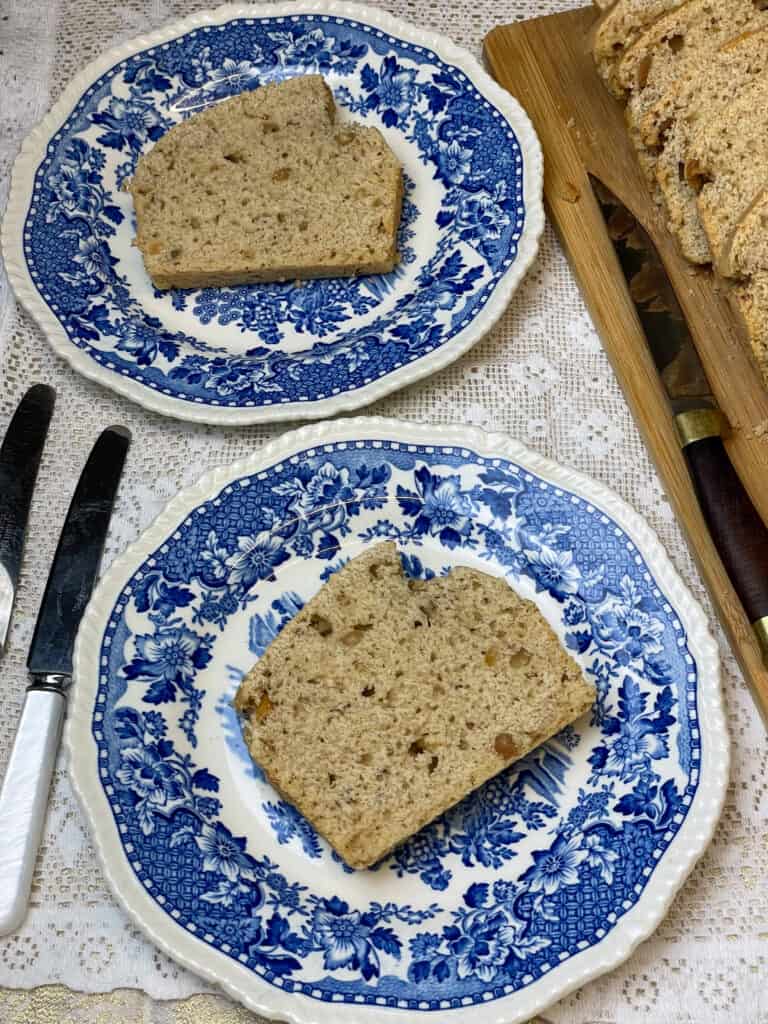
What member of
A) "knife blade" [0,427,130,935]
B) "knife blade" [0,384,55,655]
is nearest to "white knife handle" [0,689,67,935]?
"knife blade" [0,427,130,935]

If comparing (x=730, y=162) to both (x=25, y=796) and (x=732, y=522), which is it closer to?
(x=732, y=522)

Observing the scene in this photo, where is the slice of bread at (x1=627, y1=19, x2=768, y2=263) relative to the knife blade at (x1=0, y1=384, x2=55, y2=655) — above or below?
above

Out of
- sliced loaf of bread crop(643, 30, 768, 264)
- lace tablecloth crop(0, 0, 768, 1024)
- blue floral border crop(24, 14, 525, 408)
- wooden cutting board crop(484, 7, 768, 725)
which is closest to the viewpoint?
lace tablecloth crop(0, 0, 768, 1024)

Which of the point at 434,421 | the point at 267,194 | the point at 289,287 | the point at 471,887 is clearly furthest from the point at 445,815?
the point at 267,194

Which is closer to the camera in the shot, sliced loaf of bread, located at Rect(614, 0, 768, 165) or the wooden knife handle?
the wooden knife handle

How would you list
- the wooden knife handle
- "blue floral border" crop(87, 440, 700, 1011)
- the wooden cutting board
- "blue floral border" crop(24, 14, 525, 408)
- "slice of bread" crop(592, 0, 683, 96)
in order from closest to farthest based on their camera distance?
"blue floral border" crop(87, 440, 700, 1011), the wooden knife handle, the wooden cutting board, "blue floral border" crop(24, 14, 525, 408), "slice of bread" crop(592, 0, 683, 96)

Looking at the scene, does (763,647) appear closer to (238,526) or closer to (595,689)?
(595,689)

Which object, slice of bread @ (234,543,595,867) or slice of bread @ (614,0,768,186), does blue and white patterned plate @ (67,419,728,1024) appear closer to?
slice of bread @ (234,543,595,867)
